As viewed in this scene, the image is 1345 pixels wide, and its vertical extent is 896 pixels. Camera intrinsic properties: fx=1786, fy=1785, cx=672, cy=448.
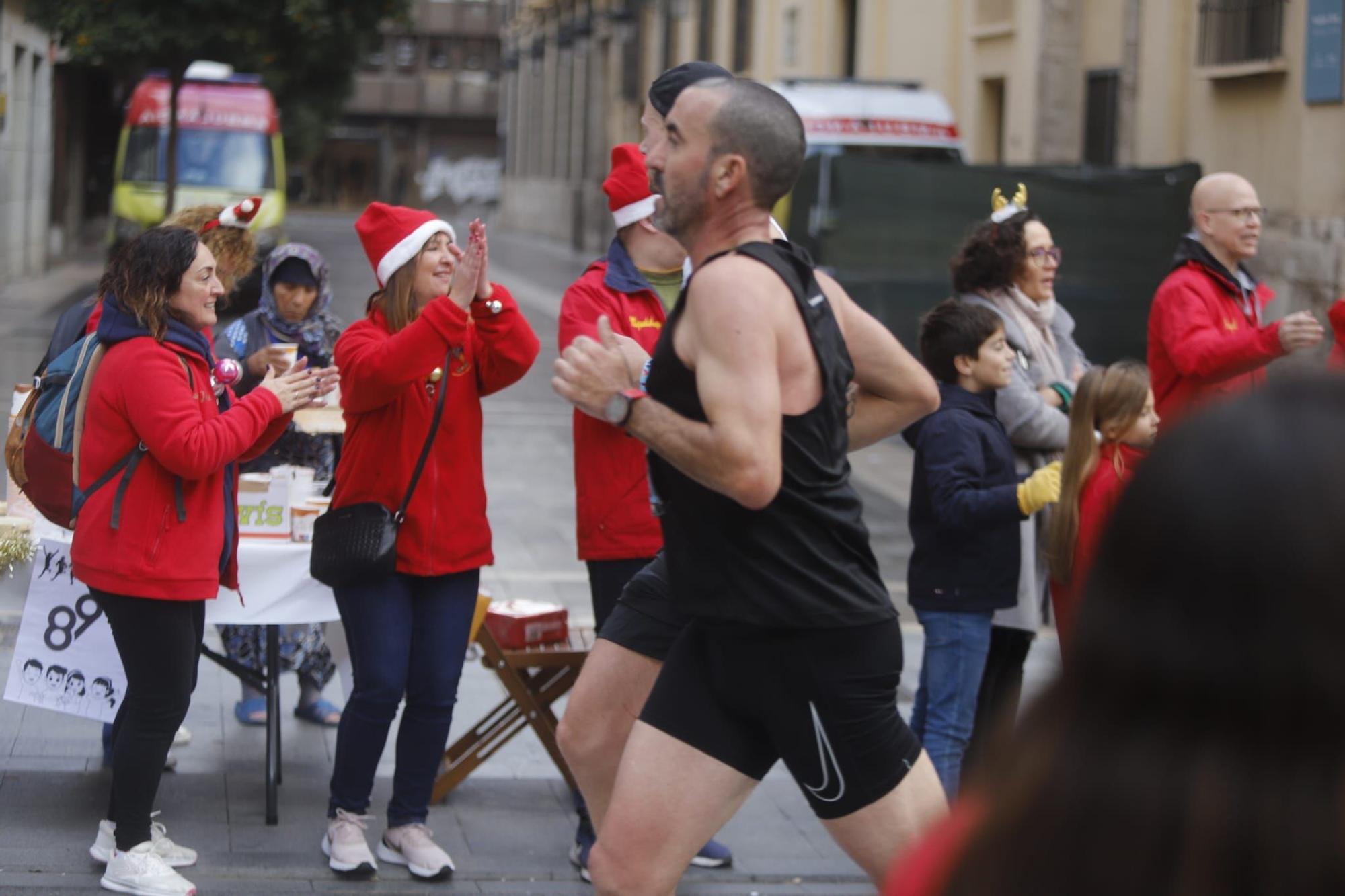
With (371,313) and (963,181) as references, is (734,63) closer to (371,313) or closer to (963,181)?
(963,181)

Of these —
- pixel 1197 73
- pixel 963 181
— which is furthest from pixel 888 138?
pixel 963 181

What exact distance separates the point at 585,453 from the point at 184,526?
104 centimetres

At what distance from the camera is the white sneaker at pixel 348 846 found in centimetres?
478

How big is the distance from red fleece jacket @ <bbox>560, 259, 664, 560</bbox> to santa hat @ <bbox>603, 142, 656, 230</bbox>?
24 cm

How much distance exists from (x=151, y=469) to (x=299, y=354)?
62.4 inches

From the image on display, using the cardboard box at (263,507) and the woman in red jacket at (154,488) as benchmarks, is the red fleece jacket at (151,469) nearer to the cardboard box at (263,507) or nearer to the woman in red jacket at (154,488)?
the woman in red jacket at (154,488)

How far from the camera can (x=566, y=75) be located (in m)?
53.1

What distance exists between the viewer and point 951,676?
199 inches

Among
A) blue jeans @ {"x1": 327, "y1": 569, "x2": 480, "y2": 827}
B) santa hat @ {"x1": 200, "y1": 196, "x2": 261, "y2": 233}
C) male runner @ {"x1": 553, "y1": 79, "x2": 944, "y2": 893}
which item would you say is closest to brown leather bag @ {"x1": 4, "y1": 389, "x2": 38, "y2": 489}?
santa hat @ {"x1": 200, "y1": 196, "x2": 261, "y2": 233}

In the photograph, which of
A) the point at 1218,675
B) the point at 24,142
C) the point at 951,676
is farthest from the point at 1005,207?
the point at 24,142

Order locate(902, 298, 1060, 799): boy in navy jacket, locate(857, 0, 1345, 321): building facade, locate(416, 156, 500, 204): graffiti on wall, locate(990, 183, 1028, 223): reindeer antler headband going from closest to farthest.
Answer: locate(902, 298, 1060, 799): boy in navy jacket, locate(990, 183, 1028, 223): reindeer antler headband, locate(857, 0, 1345, 321): building facade, locate(416, 156, 500, 204): graffiti on wall

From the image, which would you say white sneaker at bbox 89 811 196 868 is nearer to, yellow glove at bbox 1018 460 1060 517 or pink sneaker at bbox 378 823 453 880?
pink sneaker at bbox 378 823 453 880

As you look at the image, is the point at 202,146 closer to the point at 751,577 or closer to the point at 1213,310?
the point at 1213,310

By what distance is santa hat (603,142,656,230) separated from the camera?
4.84m
